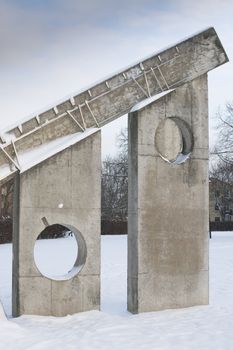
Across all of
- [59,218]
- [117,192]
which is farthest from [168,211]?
[117,192]

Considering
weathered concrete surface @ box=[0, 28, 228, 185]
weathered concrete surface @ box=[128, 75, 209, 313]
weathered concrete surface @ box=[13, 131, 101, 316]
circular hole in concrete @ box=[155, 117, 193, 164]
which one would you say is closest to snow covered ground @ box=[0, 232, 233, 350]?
weathered concrete surface @ box=[13, 131, 101, 316]

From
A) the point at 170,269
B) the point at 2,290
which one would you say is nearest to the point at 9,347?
the point at 170,269

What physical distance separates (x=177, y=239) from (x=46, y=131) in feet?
11.7

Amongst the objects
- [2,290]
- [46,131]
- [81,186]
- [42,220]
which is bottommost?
[2,290]

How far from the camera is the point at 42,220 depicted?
9.80m

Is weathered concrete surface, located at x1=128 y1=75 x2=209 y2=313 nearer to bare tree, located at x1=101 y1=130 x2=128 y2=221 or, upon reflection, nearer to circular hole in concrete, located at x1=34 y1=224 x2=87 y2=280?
circular hole in concrete, located at x1=34 y1=224 x2=87 y2=280

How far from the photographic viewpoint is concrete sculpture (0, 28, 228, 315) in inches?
385

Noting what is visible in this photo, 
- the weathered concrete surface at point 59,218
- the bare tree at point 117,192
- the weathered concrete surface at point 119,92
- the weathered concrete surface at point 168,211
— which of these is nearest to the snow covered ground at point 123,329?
the weathered concrete surface at point 59,218

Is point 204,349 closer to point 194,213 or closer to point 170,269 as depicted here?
point 170,269

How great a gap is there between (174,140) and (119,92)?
170cm

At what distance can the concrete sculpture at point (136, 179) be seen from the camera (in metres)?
9.77

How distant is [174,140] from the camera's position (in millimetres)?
11570

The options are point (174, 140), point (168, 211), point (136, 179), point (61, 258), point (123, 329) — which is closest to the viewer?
point (123, 329)

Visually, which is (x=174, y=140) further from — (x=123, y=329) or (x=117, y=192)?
(x=117, y=192)
